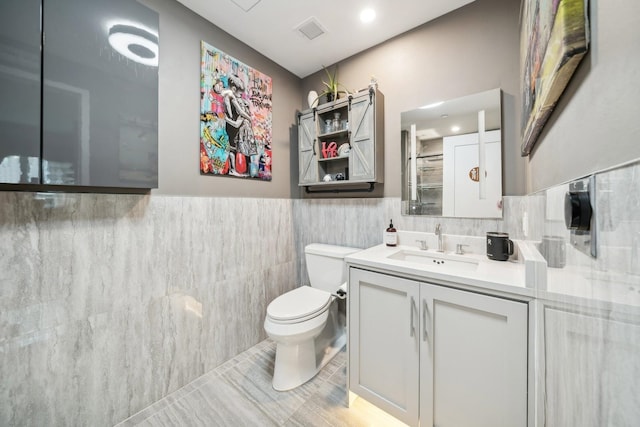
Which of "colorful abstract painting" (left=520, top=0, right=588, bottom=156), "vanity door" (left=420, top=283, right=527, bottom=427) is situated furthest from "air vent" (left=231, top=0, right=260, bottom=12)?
"vanity door" (left=420, top=283, right=527, bottom=427)

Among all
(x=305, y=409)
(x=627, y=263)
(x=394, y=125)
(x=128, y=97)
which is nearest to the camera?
(x=627, y=263)

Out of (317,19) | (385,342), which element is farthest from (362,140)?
(385,342)

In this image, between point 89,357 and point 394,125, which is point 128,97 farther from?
point 394,125

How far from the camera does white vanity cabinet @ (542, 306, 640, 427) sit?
0.28 metres

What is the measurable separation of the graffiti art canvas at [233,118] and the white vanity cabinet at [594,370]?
1851mm

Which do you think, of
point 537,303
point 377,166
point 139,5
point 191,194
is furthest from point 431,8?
point 191,194

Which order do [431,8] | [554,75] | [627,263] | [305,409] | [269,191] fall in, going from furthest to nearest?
[269,191] < [431,8] < [305,409] < [554,75] < [627,263]

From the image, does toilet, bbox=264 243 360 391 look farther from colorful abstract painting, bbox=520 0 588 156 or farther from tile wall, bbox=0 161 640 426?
colorful abstract painting, bbox=520 0 588 156

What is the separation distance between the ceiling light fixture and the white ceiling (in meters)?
0.58

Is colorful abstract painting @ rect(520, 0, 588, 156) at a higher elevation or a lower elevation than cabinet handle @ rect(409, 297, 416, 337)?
higher

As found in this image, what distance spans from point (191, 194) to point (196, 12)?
1.25m

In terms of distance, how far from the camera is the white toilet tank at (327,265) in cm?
183

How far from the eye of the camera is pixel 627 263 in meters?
0.29

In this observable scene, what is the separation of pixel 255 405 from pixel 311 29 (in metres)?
2.56
